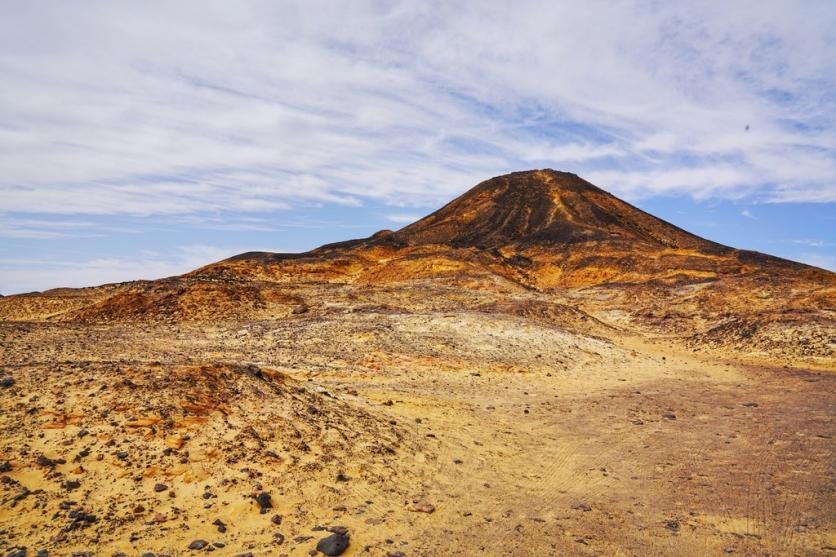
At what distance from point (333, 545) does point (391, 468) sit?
7.19 ft

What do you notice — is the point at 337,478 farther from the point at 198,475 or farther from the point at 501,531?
the point at 501,531

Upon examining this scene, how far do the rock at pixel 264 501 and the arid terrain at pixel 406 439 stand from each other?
0.03 metres

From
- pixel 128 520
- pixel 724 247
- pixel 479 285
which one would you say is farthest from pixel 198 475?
pixel 724 247

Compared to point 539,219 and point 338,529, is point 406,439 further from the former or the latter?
point 539,219

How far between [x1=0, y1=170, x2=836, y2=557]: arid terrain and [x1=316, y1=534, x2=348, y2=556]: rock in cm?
2

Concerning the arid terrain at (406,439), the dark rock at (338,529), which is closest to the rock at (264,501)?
the arid terrain at (406,439)

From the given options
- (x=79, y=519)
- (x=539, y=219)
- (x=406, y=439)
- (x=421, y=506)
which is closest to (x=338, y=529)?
(x=421, y=506)

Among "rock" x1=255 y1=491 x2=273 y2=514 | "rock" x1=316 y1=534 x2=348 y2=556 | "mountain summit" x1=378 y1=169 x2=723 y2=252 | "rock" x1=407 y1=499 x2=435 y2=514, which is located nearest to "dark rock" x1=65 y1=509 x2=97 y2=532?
"rock" x1=255 y1=491 x2=273 y2=514

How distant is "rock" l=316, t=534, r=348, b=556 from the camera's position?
5.54m

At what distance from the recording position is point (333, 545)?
220 inches

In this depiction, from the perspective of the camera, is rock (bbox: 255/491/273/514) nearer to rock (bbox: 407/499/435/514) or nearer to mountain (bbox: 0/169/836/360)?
rock (bbox: 407/499/435/514)

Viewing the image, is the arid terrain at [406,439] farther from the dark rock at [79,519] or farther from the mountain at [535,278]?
the mountain at [535,278]

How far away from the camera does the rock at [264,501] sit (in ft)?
20.5

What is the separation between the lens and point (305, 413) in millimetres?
8617
